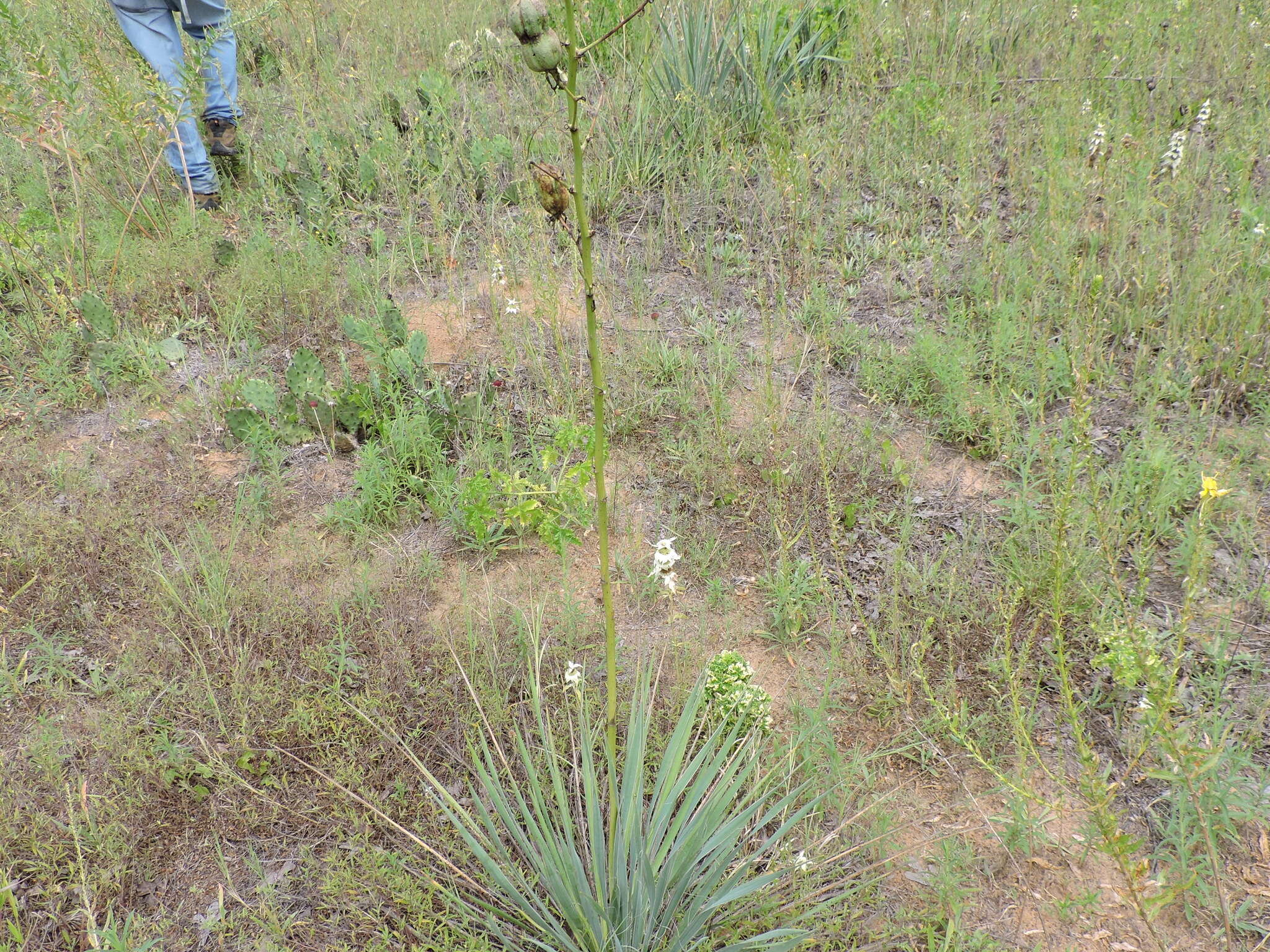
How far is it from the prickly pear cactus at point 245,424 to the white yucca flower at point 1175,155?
4188mm

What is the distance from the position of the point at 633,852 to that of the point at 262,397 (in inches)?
93.8

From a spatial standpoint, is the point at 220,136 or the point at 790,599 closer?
the point at 790,599

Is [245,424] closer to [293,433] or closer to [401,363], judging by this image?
[293,433]

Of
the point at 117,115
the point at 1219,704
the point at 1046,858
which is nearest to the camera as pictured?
the point at 1046,858

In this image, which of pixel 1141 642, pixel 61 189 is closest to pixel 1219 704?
pixel 1141 642

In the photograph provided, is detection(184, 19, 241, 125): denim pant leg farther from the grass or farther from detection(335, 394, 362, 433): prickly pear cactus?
detection(335, 394, 362, 433): prickly pear cactus

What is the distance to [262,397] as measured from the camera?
10.7 feet

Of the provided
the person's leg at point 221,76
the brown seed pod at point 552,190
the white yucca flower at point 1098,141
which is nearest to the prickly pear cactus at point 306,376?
the person's leg at point 221,76

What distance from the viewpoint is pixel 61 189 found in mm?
4742

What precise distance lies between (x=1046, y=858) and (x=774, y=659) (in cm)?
86

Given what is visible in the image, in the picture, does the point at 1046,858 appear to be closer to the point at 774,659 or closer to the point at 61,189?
the point at 774,659

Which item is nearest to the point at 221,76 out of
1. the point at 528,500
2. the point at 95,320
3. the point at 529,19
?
the point at 95,320

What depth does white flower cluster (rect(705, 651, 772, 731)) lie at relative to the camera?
2150mm

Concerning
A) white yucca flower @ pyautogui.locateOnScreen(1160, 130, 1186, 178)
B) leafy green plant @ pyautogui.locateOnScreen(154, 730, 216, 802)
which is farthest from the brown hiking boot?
white yucca flower @ pyautogui.locateOnScreen(1160, 130, 1186, 178)
